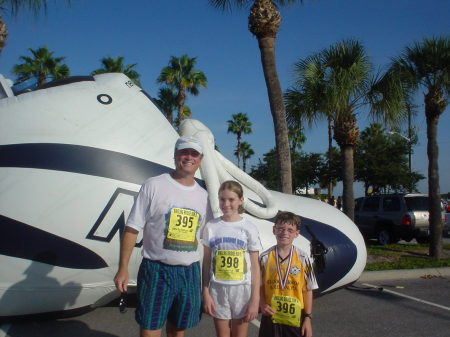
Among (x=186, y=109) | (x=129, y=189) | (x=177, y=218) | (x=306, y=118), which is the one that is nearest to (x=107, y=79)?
(x=129, y=189)

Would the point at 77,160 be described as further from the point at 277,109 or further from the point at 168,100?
the point at 168,100

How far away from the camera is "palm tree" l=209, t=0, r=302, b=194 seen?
897cm

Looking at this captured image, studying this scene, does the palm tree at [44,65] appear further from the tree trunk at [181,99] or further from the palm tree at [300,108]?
the palm tree at [300,108]

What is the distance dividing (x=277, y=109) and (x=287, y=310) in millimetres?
6655

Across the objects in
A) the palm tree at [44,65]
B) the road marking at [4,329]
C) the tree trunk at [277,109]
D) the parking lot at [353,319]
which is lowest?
the road marking at [4,329]

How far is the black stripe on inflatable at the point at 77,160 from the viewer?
3885 mm

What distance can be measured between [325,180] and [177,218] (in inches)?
1031

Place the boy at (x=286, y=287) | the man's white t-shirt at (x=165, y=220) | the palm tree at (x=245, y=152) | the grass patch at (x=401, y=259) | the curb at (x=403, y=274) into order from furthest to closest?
the palm tree at (x=245, y=152)
the grass patch at (x=401, y=259)
the curb at (x=403, y=274)
the boy at (x=286, y=287)
the man's white t-shirt at (x=165, y=220)

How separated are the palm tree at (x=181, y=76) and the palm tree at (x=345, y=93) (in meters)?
16.0

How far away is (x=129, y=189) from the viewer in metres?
4.11

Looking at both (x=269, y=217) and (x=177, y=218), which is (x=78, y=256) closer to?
(x=177, y=218)

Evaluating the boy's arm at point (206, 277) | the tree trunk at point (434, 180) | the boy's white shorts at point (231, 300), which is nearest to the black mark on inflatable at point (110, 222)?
the boy's arm at point (206, 277)

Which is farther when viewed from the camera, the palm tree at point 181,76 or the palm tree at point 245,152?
the palm tree at point 245,152

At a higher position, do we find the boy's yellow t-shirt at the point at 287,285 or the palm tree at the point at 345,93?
the palm tree at the point at 345,93
